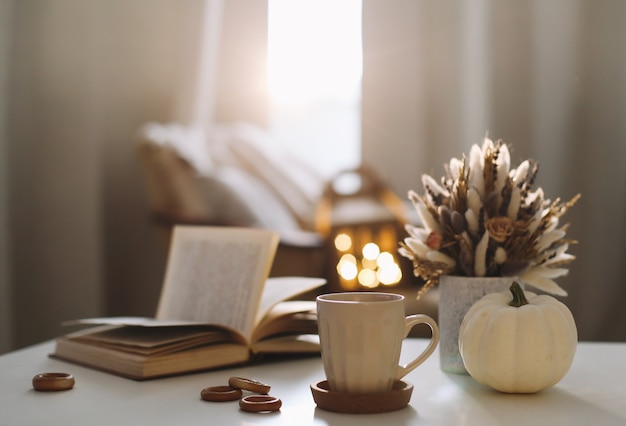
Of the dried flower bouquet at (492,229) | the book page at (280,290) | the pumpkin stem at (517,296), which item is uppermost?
the dried flower bouquet at (492,229)

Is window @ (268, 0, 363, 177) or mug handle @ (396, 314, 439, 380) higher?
window @ (268, 0, 363, 177)

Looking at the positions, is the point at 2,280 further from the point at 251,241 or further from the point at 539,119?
the point at 539,119

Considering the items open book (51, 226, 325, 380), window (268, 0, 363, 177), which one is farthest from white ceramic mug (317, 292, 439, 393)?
window (268, 0, 363, 177)

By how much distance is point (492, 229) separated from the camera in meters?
0.73

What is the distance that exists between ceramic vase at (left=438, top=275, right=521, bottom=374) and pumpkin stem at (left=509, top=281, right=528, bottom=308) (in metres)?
0.06

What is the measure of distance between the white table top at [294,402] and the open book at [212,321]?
0.9 inches

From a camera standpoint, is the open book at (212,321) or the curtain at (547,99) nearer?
the open book at (212,321)

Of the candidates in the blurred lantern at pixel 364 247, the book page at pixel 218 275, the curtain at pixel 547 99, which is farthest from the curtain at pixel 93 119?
the book page at pixel 218 275

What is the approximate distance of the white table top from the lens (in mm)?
596

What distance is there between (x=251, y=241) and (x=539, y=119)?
5.44ft

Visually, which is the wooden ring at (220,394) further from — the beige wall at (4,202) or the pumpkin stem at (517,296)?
the beige wall at (4,202)

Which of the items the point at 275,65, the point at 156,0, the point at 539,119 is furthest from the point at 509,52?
the point at 156,0

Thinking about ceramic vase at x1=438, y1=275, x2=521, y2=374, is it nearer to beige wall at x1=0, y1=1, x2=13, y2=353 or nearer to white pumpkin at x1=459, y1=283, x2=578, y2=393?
white pumpkin at x1=459, y1=283, x2=578, y2=393

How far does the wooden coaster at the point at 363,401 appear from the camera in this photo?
607 millimetres
